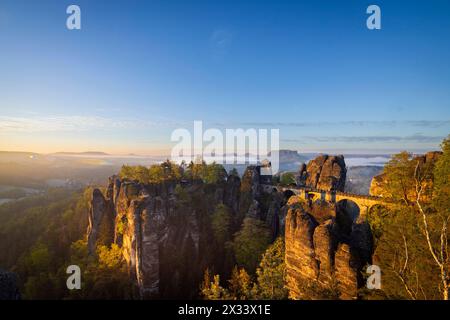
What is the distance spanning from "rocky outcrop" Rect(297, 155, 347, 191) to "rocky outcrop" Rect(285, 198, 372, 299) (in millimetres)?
22862

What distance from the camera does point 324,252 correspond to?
19172mm

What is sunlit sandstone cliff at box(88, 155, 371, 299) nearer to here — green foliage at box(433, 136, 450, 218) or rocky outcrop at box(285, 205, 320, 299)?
rocky outcrop at box(285, 205, 320, 299)

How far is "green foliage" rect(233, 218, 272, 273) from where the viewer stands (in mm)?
33094

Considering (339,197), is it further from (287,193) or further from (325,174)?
(287,193)

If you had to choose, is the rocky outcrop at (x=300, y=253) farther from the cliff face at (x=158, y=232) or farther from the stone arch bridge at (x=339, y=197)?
the cliff face at (x=158, y=232)

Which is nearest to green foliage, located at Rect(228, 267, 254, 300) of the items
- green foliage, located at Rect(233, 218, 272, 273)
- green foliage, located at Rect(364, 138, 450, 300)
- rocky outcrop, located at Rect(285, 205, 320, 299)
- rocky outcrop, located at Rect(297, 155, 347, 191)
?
rocky outcrop, located at Rect(285, 205, 320, 299)

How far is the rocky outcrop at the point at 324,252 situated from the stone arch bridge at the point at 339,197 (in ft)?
26.0

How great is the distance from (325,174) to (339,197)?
8.63 meters

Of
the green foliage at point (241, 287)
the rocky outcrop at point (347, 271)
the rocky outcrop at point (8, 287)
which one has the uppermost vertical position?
the rocky outcrop at point (8, 287)

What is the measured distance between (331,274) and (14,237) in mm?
75175

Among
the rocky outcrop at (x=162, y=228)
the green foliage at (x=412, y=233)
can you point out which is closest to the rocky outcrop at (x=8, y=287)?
the green foliage at (x=412, y=233)

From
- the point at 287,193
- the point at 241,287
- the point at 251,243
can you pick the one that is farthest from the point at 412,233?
the point at 287,193

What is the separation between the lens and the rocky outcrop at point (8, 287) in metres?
12.0

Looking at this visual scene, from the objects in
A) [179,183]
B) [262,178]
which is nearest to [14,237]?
[179,183]
